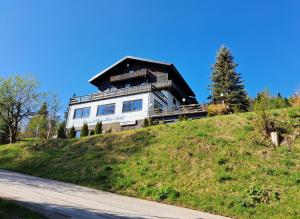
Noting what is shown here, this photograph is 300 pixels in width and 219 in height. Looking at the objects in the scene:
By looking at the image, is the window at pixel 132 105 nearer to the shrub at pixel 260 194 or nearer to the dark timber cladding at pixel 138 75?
→ the dark timber cladding at pixel 138 75

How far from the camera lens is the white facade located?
3784 cm

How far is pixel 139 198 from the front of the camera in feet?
47.4

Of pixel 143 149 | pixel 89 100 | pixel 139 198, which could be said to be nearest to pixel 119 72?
pixel 89 100

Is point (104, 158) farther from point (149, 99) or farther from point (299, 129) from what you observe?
point (149, 99)

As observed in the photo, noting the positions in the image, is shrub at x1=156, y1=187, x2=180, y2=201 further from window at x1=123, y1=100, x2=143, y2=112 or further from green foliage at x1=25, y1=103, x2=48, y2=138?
green foliage at x1=25, y1=103, x2=48, y2=138

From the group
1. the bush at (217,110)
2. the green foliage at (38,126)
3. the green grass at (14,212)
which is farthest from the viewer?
the green foliage at (38,126)

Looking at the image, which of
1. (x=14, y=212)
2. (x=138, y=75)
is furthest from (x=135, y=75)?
(x=14, y=212)

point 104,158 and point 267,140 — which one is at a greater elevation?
point 267,140

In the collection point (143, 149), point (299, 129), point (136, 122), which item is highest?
point (136, 122)

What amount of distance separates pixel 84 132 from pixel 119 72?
1756cm

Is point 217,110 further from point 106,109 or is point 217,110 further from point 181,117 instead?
point 106,109

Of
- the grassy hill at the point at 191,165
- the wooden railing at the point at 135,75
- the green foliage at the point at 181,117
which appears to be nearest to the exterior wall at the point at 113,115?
the green foliage at the point at 181,117

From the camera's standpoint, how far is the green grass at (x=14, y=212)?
822 centimetres

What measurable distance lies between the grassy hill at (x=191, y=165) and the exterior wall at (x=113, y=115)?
11177 mm
